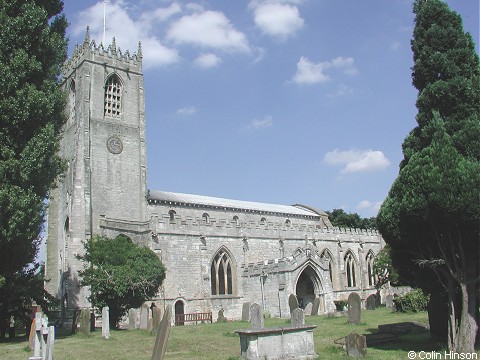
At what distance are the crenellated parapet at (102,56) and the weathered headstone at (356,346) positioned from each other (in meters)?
31.5

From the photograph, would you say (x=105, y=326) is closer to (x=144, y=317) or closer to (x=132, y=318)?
(x=144, y=317)

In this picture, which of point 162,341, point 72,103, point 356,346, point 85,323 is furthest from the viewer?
point 72,103

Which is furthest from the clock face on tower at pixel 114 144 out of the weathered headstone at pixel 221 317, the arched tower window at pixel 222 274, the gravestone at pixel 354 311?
the gravestone at pixel 354 311

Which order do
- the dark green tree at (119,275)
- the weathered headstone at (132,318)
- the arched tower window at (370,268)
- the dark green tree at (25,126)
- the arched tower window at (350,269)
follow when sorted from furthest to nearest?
the arched tower window at (370,268) → the arched tower window at (350,269) → the weathered headstone at (132,318) → the dark green tree at (119,275) → the dark green tree at (25,126)

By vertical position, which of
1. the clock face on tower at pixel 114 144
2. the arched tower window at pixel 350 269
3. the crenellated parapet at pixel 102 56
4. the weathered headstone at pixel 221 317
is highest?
the crenellated parapet at pixel 102 56

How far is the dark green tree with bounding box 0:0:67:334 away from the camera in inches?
681

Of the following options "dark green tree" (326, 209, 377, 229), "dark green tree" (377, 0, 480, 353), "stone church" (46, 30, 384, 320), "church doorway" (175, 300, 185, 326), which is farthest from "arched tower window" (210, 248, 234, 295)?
"dark green tree" (326, 209, 377, 229)

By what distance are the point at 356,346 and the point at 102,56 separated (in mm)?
32519

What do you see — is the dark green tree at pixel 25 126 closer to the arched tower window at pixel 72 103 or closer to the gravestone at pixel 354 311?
the gravestone at pixel 354 311

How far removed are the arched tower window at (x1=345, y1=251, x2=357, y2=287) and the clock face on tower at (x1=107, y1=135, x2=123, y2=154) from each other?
73.7 ft

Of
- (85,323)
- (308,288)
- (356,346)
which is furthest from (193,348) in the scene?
(308,288)

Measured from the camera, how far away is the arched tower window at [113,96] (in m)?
38.1

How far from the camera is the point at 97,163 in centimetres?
3566

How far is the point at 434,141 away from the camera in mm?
12859
